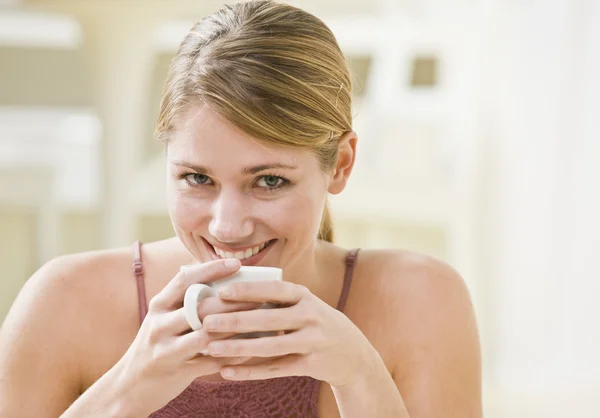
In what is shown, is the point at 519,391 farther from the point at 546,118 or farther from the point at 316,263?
the point at 316,263

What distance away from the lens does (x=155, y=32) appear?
395cm

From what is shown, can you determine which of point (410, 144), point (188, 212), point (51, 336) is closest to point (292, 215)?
point (188, 212)

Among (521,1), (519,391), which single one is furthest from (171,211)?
(521,1)

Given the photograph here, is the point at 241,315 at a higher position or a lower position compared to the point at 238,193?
lower

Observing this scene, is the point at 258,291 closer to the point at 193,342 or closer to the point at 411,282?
the point at 193,342

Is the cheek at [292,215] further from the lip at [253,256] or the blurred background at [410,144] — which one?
the blurred background at [410,144]

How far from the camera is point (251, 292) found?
1.18 metres

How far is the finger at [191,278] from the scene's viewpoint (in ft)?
3.90

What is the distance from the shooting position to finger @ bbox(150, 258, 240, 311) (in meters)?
1.19

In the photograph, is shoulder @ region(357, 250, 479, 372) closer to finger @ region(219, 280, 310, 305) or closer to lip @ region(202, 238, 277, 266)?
lip @ region(202, 238, 277, 266)

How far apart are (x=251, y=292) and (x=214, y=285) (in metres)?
0.06

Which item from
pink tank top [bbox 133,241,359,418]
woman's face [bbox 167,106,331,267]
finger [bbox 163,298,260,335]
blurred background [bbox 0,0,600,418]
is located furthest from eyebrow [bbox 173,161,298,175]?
blurred background [bbox 0,0,600,418]

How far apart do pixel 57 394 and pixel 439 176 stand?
8.69 ft

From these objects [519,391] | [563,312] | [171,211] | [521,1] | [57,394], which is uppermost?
[521,1]
